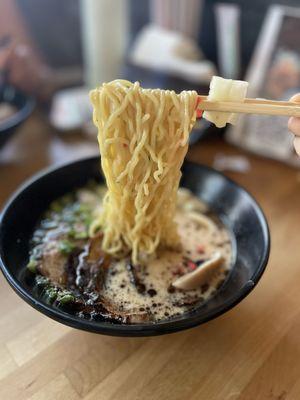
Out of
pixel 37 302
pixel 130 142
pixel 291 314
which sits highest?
pixel 130 142

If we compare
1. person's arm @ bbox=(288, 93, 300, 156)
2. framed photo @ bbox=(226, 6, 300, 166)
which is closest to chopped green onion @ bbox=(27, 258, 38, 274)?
person's arm @ bbox=(288, 93, 300, 156)

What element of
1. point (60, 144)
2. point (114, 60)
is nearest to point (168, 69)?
point (114, 60)

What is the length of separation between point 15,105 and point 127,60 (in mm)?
668

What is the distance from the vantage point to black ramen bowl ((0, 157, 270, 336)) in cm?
81

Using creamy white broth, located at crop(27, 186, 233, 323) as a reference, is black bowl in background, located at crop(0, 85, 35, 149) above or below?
above

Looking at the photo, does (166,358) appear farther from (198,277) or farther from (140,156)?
(140,156)

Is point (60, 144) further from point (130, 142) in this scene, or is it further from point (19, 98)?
point (130, 142)

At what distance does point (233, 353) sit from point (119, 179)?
0.57 meters

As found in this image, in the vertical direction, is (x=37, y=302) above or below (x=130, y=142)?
below

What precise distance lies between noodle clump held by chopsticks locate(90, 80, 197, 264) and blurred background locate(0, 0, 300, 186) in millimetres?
674

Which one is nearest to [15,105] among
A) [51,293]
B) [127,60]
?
[127,60]

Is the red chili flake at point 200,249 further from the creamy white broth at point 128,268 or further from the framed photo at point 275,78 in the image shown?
the framed photo at point 275,78

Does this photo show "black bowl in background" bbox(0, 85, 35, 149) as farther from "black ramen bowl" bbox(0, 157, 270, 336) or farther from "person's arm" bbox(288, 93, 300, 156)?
"person's arm" bbox(288, 93, 300, 156)

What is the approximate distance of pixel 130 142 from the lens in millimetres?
1004
